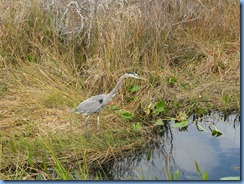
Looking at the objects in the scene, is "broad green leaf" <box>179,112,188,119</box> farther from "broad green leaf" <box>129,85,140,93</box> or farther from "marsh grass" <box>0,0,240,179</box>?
"broad green leaf" <box>129,85,140,93</box>

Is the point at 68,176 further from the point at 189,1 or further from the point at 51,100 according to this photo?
the point at 189,1

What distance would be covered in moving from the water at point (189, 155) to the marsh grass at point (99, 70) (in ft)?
0.40

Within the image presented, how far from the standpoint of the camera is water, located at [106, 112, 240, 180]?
10.9 feet

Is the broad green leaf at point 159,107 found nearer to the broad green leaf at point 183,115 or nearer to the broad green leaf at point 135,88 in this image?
the broad green leaf at point 183,115

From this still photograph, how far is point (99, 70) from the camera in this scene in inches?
172

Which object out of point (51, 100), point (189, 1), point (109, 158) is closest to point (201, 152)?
point (109, 158)

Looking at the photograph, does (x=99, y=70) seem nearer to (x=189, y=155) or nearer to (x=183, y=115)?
(x=183, y=115)

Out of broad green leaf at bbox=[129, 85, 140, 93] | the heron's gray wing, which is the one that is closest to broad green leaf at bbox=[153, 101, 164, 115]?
broad green leaf at bbox=[129, 85, 140, 93]

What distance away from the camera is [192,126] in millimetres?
4055

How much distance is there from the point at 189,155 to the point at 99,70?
121 cm

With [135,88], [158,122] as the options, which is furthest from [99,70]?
[158,122]

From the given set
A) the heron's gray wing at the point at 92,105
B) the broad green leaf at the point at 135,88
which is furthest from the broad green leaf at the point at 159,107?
the heron's gray wing at the point at 92,105

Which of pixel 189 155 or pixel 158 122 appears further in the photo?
pixel 158 122

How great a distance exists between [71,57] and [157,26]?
874 millimetres
